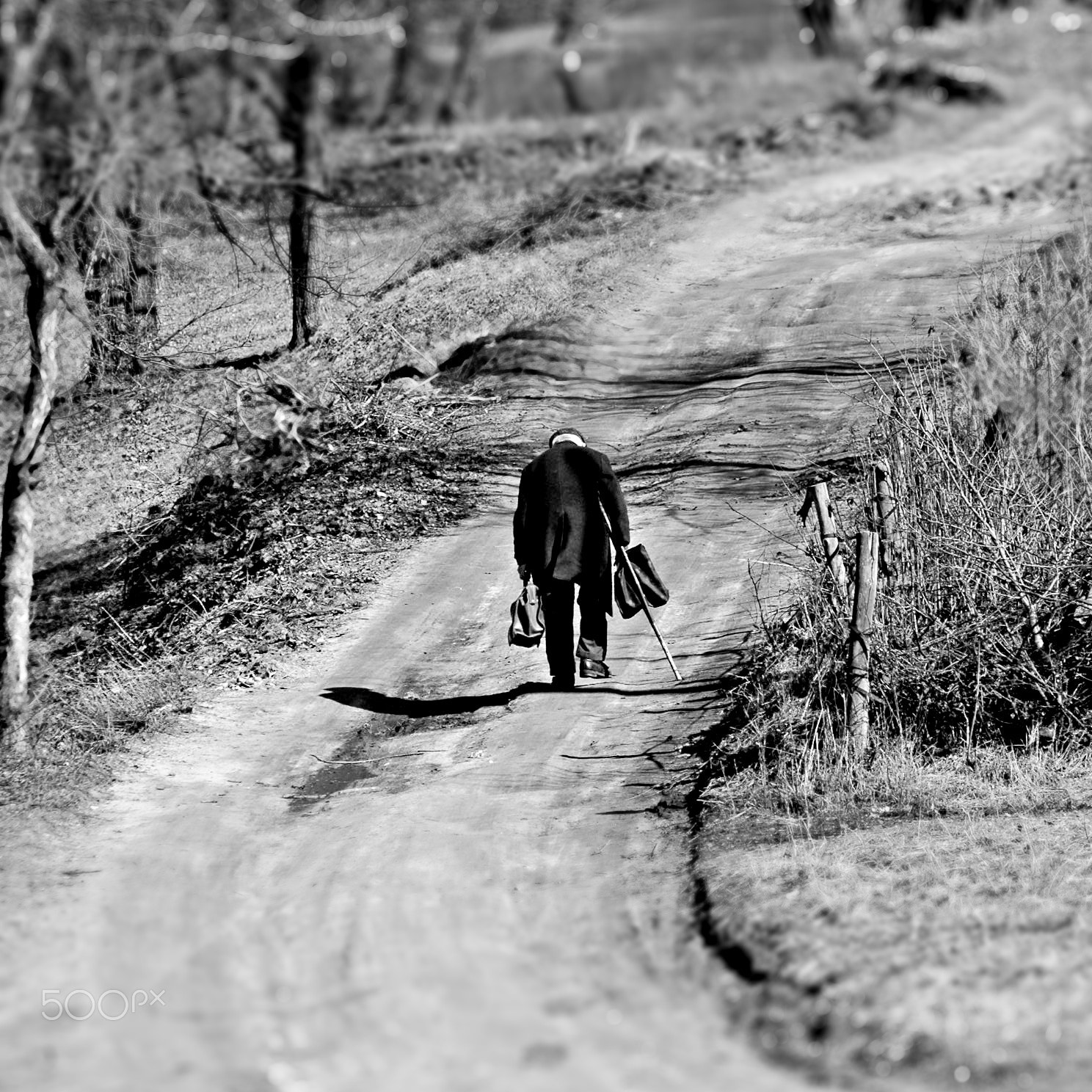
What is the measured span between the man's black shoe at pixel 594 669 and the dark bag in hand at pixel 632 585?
49 centimetres

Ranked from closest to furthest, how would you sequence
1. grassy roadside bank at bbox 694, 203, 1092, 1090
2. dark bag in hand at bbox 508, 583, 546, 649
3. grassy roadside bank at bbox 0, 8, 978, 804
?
grassy roadside bank at bbox 694, 203, 1092, 1090, dark bag in hand at bbox 508, 583, 546, 649, grassy roadside bank at bbox 0, 8, 978, 804

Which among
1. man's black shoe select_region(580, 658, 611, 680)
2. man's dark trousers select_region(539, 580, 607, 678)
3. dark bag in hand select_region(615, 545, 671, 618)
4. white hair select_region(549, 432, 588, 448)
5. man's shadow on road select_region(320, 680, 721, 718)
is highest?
white hair select_region(549, 432, 588, 448)

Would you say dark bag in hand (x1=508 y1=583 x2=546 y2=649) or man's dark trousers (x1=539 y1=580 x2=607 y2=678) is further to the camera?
man's dark trousers (x1=539 y1=580 x2=607 y2=678)

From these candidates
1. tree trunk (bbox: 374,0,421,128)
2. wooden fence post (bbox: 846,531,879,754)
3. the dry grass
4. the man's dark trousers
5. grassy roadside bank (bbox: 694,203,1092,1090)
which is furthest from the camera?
tree trunk (bbox: 374,0,421,128)

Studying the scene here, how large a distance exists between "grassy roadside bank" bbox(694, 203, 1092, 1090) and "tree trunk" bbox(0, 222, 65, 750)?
4.87 metres

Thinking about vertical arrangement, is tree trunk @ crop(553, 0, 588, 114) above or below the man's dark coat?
above

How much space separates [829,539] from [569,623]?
1.96 meters

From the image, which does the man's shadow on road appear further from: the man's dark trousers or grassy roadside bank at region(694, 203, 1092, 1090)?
grassy roadside bank at region(694, 203, 1092, 1090)

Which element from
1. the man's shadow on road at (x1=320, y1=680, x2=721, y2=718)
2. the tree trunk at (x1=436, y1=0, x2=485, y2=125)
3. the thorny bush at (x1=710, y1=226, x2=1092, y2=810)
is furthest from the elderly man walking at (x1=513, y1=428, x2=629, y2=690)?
the tree trunk at (x1=436, y1=0, x2=485, y2=125)

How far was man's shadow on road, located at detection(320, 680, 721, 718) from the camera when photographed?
9.45 meters

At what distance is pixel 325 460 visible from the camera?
14.3 meters

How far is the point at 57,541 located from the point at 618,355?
6.73m

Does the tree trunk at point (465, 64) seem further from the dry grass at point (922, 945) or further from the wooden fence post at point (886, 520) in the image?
the dry grass at point (922, 945)

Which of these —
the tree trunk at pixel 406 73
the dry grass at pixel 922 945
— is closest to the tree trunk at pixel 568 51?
the tree trunk at pixel 406 73
